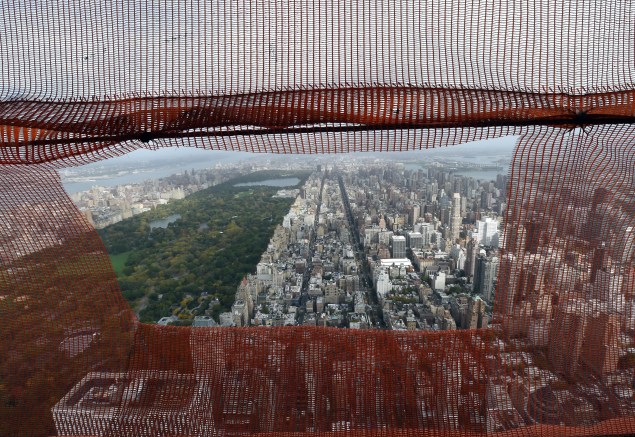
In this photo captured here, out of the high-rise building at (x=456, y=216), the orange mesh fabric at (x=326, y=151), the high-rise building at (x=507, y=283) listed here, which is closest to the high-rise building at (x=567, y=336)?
the orange mesh fabric at (x=326, y=151)

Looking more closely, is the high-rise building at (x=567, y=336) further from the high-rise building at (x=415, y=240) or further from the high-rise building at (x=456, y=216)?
the high-rise building at (x=415, y=240)

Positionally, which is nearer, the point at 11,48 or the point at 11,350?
the point at 11,48

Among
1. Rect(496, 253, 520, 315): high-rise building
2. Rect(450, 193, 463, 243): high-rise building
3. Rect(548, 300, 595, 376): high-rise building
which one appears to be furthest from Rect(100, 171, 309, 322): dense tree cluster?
Rect(548, 300, 595, 376): high-rise building

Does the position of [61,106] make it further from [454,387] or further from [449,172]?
[449,172]

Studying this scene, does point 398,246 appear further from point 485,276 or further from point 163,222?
point 163,222

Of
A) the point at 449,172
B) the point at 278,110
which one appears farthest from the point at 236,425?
the point at 449,172

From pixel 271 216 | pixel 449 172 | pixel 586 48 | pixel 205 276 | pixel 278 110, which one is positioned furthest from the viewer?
pixel 271 216
